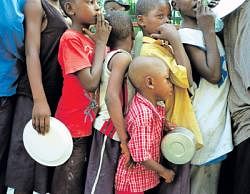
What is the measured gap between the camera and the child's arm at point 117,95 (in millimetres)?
2068

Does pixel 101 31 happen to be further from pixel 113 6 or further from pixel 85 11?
pixel 113 6

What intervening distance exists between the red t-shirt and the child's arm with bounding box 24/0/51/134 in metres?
0.10

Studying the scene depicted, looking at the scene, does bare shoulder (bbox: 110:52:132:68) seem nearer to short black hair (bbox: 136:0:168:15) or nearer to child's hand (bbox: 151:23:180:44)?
child's hand (bbox: 151:23:180:44)

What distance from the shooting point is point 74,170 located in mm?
2232

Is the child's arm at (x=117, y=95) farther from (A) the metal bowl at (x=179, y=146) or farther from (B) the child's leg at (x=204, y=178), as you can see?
(B) the child's leg at (x=204, y=178)

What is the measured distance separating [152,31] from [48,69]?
563 mm

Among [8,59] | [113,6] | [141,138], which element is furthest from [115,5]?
[141,138]

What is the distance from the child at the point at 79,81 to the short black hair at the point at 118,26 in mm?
54

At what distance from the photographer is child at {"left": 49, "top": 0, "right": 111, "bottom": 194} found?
83.0 inches

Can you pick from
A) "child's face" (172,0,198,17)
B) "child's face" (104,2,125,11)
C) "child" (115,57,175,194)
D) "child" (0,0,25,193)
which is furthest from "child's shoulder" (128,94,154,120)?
"child's face" (104,2,125,11)

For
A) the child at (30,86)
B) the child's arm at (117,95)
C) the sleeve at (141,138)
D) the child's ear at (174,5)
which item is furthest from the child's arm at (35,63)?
the child's ear at (174,5)

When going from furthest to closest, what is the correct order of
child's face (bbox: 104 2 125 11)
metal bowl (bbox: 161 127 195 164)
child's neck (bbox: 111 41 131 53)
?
1. child's face (bbox: 104 2 125 11)
2. child's neck (bbox: 111 41 131 53)
3. metal bowl (bbox: 161 127 195 164)

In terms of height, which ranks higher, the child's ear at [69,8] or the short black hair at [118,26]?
the child's ear at [69,8]

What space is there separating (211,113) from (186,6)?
54 cm
